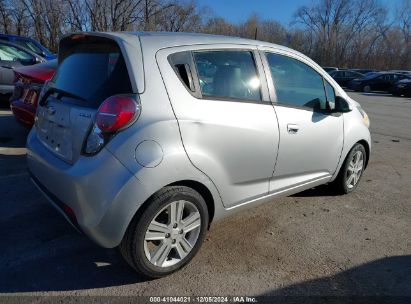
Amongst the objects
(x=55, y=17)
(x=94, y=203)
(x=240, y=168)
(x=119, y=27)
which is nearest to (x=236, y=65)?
(x=240, y=168)

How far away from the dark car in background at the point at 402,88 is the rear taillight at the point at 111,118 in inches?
1055

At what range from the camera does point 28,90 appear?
18.7 ft

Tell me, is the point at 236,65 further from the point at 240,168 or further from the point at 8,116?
the point at 8,116

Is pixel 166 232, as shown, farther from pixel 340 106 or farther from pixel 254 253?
Answer: pixel 340 106

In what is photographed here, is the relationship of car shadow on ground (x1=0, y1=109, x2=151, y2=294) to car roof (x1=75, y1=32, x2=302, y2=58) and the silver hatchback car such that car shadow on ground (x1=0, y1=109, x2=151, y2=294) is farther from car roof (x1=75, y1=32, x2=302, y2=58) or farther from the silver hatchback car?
car roof (x1=75, y1=32, x2=302, y2=58)

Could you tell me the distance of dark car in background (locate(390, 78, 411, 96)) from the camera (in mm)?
25406

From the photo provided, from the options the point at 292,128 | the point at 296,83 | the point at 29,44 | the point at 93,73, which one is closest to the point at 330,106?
the point at 296,83

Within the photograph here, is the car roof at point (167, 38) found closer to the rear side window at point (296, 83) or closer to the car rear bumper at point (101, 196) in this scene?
the rear side window at point (296, 83)

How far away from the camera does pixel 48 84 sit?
11.2 feet

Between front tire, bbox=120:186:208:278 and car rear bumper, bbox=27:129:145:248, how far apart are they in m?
0.11

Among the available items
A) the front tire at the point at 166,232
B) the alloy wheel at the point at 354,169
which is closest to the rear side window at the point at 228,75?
the front tire at the point at 166,232

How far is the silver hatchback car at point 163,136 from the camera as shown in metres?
2.53

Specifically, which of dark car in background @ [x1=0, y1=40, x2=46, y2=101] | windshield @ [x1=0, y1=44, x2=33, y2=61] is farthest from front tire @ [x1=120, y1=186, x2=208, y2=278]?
windshield @ [x1=0, y1=44, x2=33, y2=61]

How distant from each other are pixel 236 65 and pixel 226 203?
1.15 metres
